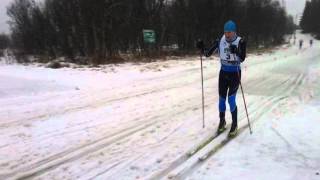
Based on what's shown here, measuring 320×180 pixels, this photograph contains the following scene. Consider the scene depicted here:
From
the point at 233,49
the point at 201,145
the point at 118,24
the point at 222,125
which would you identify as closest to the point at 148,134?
the point at 201,145

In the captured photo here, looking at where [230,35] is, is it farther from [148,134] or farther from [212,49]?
[148,134]

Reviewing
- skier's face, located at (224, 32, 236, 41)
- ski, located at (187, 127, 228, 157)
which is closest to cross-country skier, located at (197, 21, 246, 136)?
skier's face, located at (224, 32, 236, 41)

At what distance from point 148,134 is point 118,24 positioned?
91.9ft

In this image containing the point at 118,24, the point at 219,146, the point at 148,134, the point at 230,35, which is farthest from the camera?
the point at 118,24

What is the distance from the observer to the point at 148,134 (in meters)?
7.13

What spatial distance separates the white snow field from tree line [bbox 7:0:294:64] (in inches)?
556

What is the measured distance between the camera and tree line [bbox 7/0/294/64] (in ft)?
102

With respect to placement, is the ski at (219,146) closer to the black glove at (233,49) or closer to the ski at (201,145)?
the ski at (201,145)

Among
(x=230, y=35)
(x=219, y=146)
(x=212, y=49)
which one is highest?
(x=230, y=35)

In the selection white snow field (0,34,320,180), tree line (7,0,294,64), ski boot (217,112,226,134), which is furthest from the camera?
tree line (7,0,294,64)

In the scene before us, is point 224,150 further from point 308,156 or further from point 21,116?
point 21,116

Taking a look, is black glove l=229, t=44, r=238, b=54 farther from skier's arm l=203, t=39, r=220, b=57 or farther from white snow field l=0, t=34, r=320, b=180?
white snow field l=0, t=34, r=320, b=180

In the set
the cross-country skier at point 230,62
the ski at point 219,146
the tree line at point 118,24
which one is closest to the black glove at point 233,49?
the cross-country skier at point 230,62

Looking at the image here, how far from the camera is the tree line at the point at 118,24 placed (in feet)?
102
